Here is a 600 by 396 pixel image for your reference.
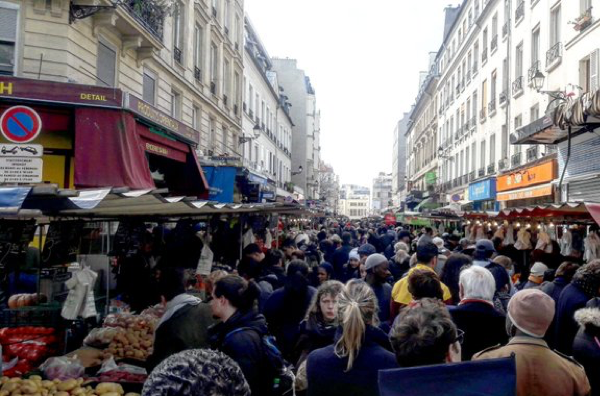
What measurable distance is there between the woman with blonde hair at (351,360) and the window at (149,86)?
45.7ft

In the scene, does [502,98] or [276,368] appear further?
[502,98]

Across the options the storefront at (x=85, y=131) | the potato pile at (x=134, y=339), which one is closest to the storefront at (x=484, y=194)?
the storefront at (x=85, y=131)

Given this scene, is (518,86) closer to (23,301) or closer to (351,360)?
(23,301)

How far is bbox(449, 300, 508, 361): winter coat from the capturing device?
4.37m

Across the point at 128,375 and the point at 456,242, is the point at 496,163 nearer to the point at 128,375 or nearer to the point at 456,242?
the point at 456,242

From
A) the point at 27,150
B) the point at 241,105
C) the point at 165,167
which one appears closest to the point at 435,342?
the point at 27,150

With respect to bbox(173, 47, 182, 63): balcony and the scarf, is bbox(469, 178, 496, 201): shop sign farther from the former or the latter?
the scarf

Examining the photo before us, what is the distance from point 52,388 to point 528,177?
18.0 metres

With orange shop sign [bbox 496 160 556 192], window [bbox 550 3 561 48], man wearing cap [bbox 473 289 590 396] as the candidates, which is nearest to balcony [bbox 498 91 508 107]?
orange shop sign [bbox 496 160 556 192]

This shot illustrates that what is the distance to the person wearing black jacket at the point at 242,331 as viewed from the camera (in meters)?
3.65

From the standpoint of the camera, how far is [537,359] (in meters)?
3.05

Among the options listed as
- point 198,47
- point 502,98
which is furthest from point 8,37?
point 502,98

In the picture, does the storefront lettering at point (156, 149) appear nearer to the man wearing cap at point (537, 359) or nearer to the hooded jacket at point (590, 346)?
the hooded jacket at point (590, 346)

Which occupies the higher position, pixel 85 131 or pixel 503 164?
pixel 503 164
